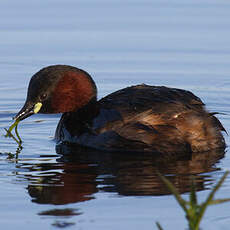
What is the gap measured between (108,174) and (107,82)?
173 inches

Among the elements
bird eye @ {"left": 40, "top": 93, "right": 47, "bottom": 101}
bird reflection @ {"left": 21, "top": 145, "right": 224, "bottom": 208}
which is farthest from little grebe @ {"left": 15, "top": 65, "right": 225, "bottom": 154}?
bird reflection @ {"left": 21, "top": 145, "right": 224, "bottom": 208}

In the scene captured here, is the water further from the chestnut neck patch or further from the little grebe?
the chestnut neck patch

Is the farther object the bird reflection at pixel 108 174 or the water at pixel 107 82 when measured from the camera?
the bird reflection at pixel 108 174

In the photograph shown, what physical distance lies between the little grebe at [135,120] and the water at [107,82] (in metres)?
0.22

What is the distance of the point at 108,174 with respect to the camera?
8.43m

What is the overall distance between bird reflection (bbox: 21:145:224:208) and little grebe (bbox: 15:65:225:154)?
145 mm

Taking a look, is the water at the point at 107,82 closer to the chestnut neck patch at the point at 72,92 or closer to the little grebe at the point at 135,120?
the little grebe at the point at 135,120

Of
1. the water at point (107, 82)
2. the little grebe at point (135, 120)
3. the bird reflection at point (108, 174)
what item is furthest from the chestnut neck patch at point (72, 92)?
the bird reflection at point (108, 174)

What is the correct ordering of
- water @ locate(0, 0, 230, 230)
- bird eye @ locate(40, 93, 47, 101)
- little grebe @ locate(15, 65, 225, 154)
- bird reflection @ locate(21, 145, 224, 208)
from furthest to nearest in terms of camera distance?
1. bird eye @ locate(40, 93, 47, 101)
2. little grebe @ locate(15, 65, 225, 154)
3. bird reflection @ locate(21, 145, 224, 208)
4. water @ locate(0, 0, 230, 230)

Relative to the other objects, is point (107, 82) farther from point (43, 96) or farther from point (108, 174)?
point (108, 174)

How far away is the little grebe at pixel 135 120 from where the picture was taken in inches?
357

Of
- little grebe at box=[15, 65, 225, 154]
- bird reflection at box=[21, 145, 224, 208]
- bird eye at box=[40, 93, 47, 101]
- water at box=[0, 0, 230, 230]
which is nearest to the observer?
water at box=[0, 0, 230, 230]

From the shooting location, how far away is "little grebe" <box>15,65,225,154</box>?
29.8 feet

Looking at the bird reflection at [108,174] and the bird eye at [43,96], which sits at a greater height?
the bird eye at [43,96]
